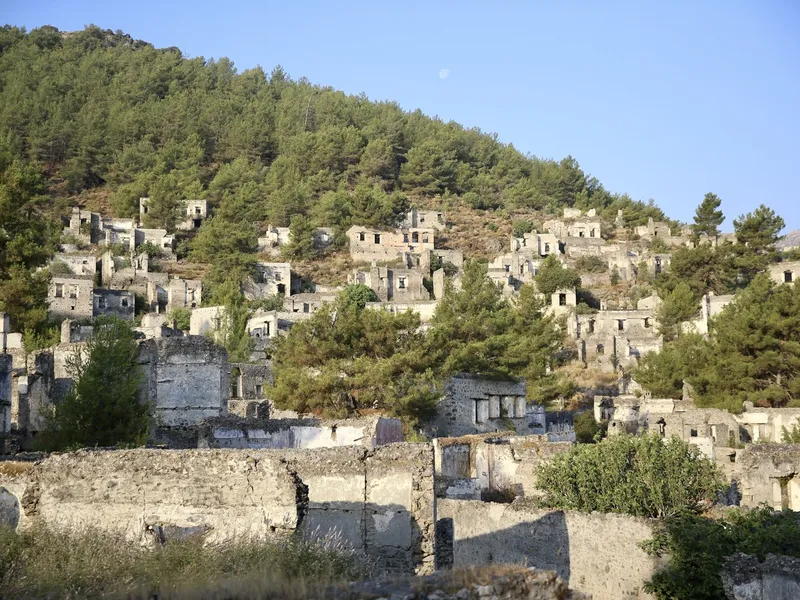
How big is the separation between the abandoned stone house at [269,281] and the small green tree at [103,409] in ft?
157

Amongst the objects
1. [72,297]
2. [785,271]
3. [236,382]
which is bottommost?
[236,382]

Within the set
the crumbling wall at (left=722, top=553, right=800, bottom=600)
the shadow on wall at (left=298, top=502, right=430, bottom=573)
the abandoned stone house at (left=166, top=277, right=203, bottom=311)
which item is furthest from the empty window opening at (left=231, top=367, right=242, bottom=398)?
the crumbling wall at (left=722, top=553, right=800, bottom=600)

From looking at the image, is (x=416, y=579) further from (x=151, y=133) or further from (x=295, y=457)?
(x=151, y=133)

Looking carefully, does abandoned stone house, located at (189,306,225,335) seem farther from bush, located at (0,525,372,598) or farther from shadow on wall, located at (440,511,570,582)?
bush, located at (0,525,372,598)

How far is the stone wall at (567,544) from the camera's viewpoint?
55.9 feet

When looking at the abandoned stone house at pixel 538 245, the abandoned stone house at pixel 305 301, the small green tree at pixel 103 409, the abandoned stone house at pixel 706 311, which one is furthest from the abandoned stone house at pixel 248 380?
the abandoned stone house at pixel 538 245

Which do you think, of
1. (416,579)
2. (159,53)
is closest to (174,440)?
(416,579)

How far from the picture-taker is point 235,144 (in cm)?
11331

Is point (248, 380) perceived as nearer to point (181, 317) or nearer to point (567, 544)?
point (181, 317)

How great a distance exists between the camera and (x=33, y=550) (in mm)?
10398

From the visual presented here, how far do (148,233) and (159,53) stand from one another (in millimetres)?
61534

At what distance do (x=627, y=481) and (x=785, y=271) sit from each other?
54753 millimetres

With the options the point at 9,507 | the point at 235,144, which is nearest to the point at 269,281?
the point at 235,144

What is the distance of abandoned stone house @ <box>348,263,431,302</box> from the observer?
248ft
